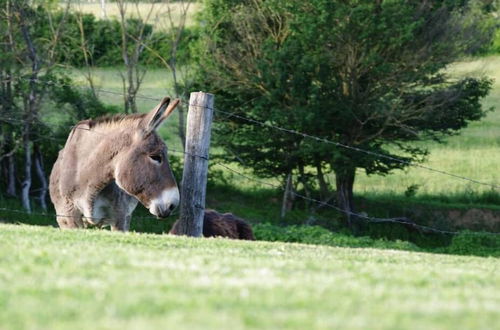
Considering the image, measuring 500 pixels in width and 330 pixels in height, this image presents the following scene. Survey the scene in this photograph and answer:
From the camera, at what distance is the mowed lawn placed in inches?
223

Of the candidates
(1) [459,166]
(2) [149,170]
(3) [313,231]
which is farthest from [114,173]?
(1) [459,166]

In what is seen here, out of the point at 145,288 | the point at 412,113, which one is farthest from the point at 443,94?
the point at 145,288

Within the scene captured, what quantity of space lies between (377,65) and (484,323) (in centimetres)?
2584

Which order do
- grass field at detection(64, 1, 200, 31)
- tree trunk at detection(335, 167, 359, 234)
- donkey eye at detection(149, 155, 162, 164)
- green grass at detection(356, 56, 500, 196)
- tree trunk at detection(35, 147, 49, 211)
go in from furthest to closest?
green grass at detection(356, 56, 500, 196), grass field at detection(64, 1, 200, 31), tree trunk at detection(335, 167, 359, 234), tree trunk at detection(35, 147, 49, 211), donkey eye at detection(149, 155, 162, 164)

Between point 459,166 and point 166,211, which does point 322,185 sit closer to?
point 459,166

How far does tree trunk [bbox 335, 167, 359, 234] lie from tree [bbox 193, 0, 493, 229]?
0.15 feet

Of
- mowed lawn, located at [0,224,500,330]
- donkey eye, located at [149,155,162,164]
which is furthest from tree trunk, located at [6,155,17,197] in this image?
mowed lawn, located at [0,224,500,330]

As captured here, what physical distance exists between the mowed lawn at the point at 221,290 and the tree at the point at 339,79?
21376mm

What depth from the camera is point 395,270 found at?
8.66 m

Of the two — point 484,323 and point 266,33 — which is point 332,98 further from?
point 484,323

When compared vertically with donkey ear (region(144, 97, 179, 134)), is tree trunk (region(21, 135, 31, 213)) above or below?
below

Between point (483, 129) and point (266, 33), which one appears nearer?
point (266, 33)

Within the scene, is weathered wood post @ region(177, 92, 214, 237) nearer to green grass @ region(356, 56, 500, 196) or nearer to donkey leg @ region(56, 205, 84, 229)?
donkey leg @ region(56, 205, 84, 229)

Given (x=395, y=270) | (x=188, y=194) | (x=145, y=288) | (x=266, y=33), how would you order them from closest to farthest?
(x=145, y=288), (x=395, y=270), (x=188, y=194), (x=266, y=33)
